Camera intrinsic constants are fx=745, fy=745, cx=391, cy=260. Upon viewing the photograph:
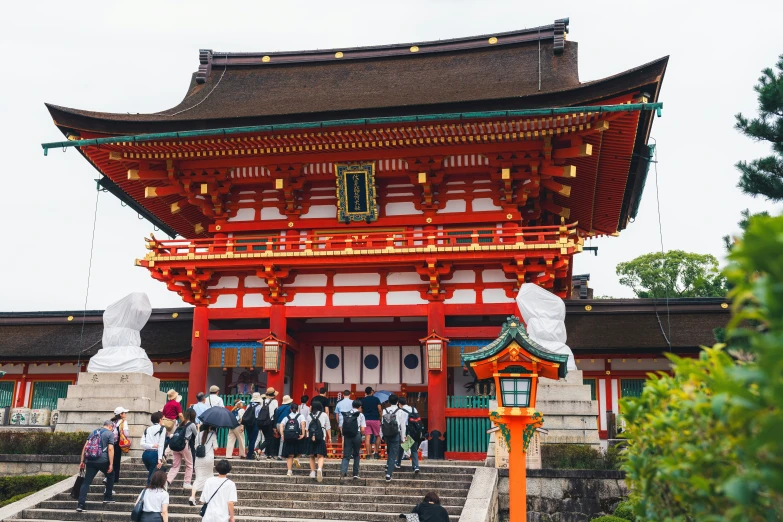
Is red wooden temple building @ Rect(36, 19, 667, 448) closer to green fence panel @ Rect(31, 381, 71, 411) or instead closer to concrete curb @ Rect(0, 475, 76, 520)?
concrete curb @ Rect(0, 475, 76, 520)

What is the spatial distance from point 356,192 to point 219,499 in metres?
11.8

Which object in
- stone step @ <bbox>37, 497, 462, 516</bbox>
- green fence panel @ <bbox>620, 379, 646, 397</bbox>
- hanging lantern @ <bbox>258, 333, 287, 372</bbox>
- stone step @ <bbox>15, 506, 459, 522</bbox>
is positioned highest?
hanging lantern @ <bbox>258, 333, 287, 372</bbox>

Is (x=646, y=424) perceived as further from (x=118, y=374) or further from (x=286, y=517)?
(x=118, y=374)

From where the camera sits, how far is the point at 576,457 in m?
14.6

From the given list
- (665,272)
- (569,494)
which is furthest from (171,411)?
(665,272)

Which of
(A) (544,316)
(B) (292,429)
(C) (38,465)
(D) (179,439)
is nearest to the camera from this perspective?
(D) (179,439)

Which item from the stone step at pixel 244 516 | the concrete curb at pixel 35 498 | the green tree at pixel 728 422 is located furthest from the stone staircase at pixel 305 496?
the green tree at pixel 728 422

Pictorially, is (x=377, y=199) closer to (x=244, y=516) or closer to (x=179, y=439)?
(x=179, y=439)

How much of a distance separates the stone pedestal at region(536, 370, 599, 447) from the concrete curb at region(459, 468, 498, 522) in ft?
6.56

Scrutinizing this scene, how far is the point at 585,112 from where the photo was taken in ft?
56.7

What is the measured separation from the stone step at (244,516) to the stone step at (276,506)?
0.15 meters

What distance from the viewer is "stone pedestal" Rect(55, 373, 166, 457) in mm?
17234

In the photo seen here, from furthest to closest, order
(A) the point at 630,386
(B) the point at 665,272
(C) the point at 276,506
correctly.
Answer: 1. (B) the point at 665,272
2. (A) the point at 630,386
3. (C) the point at 276,506

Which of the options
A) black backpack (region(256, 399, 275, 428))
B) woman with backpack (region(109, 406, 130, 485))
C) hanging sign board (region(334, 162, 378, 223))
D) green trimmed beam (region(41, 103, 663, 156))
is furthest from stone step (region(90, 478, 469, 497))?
green trimmed beam (region(41, 103, 663, 156))
